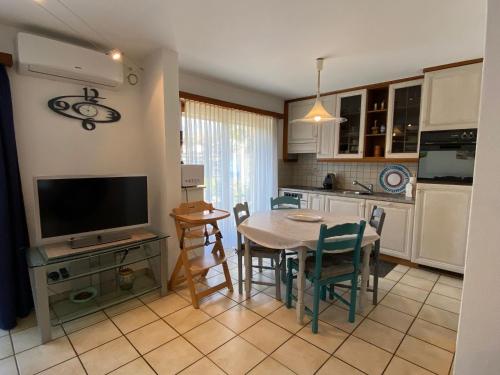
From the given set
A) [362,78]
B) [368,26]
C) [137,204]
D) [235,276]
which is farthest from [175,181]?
[362,78]

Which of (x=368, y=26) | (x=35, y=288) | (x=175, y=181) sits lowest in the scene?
(x=35, y=288)

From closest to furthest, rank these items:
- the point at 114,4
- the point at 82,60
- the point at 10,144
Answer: the point at 114,4
the point at 10,144
the point at 82,60

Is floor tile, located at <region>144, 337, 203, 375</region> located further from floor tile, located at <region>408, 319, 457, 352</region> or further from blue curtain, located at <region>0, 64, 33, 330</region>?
floor tile, located at <region>408, 319, 457, 352</region>

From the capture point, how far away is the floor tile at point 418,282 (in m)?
2.79

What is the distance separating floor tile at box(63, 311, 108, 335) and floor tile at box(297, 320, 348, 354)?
1696 mm

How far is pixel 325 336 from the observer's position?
200cm

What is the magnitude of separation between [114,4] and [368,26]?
1930mm

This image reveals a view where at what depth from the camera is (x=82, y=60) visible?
7.47 feet

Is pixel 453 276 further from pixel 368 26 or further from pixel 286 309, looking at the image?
pixel 368 26

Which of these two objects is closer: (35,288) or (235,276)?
(35,288)


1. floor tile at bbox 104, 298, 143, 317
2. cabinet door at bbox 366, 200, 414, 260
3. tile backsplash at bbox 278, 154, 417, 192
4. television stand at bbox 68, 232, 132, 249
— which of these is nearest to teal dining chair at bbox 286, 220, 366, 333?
cabinet door at bbox 366, 200, 414, 260

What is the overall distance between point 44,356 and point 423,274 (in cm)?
377

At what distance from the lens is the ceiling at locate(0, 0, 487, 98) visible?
71.7 inches

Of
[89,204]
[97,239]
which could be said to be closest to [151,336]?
[97,239]
